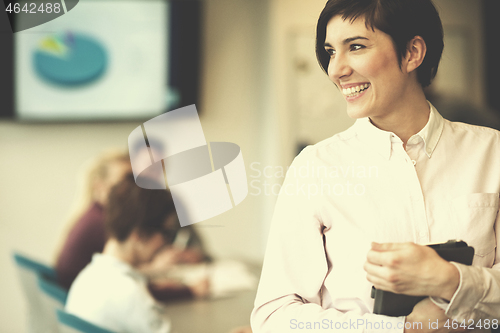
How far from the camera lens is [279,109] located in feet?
4.31

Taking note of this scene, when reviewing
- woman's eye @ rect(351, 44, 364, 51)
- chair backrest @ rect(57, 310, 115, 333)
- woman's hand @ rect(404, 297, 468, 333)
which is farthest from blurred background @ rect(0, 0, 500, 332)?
woman's hand @ rect(404, 297, 468, 333)

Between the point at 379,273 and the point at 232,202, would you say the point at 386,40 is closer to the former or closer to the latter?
the point at 379,273

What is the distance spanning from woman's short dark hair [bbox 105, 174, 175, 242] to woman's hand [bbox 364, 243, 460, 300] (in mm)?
735

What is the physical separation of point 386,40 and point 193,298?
1.02 m

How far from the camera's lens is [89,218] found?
53.4 inches

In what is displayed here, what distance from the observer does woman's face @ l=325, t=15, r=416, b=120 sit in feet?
2.03

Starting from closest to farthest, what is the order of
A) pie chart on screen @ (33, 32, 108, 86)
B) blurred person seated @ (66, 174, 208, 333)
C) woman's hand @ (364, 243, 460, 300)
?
woman's hand @ (364, 243, 460, 300) → blurred person seated @ (66, 174, 208, 333) → pie chart on screen @ (33, 32, 108, 86)

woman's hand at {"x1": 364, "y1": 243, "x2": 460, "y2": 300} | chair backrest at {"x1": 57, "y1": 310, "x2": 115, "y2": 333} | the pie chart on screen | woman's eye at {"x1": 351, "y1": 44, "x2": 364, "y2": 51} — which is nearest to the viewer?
woman's hand at {"x1": 364, "y1": 243, "x2": 460, "y2": 300}

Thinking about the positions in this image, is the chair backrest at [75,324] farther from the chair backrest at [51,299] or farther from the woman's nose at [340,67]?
the woman's nose at [340,67]

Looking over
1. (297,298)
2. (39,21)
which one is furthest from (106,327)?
(39,21)

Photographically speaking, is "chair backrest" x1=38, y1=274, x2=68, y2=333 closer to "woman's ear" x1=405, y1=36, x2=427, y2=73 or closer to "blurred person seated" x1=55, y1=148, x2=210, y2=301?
"blurred person seated" x1=55, y1=148, x2=210, y2=301

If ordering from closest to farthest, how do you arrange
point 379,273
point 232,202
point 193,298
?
point 379,273
point 232,202
point 193,298

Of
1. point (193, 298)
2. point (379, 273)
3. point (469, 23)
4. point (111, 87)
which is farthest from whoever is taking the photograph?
point (111, 87)

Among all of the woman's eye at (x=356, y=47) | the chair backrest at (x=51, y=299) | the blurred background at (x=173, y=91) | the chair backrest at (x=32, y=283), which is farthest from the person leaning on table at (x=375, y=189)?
the chair backrest at (x=32, y=283)
